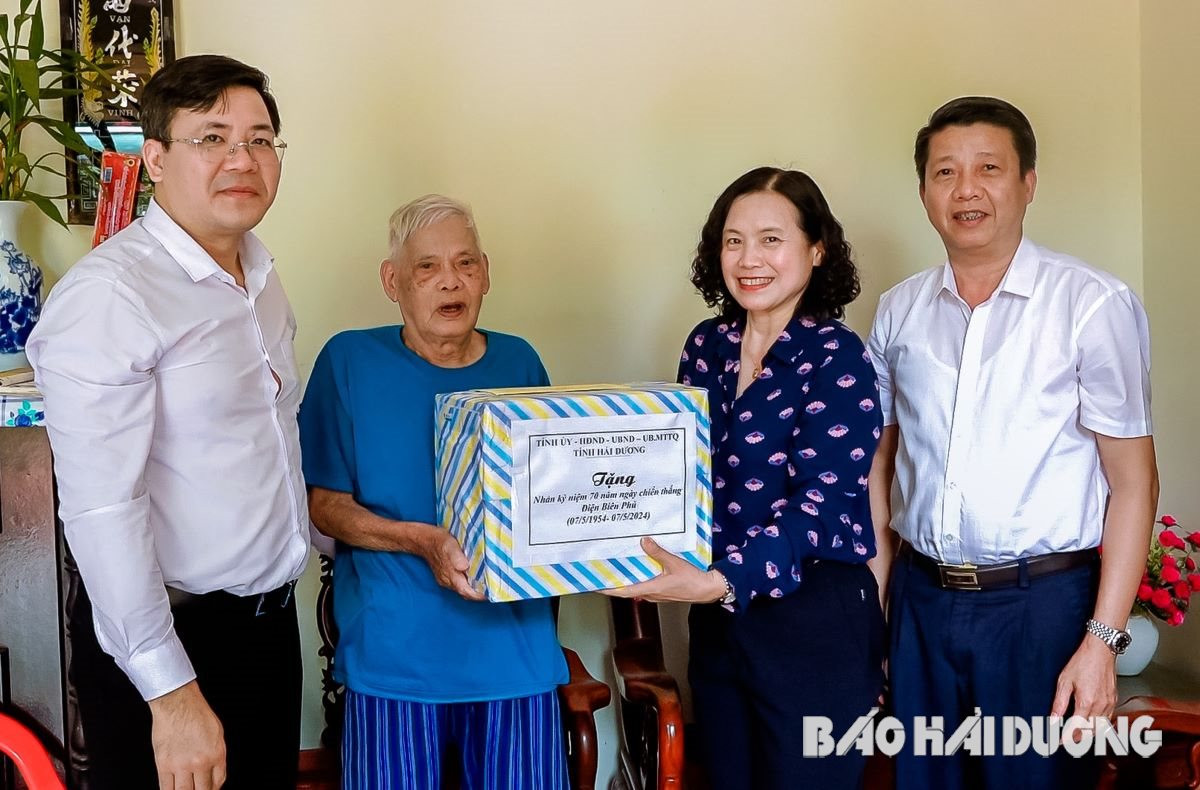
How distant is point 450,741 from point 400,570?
303 millimetres

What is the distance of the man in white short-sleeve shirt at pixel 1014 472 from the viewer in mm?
1718

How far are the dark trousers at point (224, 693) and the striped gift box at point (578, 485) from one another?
0.35 meters

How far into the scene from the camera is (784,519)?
5.21 feet

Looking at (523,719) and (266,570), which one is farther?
(523,719)

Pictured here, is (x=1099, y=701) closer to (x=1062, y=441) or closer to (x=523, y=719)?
(x=1062, y=441)

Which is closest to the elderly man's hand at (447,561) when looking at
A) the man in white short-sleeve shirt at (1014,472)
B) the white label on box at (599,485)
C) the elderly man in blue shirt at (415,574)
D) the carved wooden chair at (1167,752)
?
the elderly man in blue shirt at (415,574)

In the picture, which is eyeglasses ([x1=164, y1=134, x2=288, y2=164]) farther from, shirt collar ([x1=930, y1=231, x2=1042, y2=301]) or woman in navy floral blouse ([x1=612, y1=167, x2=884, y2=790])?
shirt collar ([x1=930, y1=231, x2=1042, y2=301])

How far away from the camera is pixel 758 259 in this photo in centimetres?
169

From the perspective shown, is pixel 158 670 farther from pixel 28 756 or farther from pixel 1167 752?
pixel 1167 752

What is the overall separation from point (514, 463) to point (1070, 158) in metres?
1.86

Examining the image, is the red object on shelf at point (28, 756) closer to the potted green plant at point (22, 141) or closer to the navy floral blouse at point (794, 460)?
the potted green plant at point (22, 141)

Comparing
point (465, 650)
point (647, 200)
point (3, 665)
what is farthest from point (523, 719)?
point (647, 200)

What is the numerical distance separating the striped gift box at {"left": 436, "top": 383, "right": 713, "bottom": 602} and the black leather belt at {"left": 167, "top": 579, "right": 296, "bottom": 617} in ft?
1.01

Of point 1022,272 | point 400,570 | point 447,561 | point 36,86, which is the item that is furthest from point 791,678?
point 36,86
